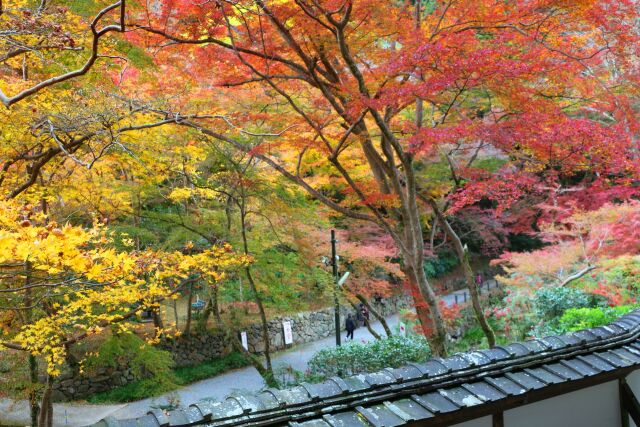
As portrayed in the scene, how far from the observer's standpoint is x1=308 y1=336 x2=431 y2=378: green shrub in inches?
462

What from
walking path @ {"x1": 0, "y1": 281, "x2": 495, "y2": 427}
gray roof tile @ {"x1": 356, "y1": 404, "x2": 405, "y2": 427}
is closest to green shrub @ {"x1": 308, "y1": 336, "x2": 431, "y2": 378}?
walking path @ {"x1": 0, "y1": 281, "x2": 495, "y2": 427}

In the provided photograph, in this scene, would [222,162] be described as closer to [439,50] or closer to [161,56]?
[161,56]

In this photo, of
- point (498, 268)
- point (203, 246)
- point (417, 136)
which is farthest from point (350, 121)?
point (498, 268)

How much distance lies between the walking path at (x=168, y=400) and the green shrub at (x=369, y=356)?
1.86 meters

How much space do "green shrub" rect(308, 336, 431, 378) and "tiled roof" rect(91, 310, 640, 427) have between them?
761 cm

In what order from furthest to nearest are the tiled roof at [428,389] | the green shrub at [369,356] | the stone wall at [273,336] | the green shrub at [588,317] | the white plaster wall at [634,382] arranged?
the stone wall at [273,336]
the green shrub at [369,356]
the green shrub at [588,317]
the white plaster wall at [634,382]
the tiled roof at [428,389]

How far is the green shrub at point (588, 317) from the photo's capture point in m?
10.8

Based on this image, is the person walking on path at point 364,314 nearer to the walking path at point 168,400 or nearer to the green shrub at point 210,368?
the walking path at point 168,400

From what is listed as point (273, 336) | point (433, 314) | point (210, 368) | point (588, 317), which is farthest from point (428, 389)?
point (273, 336)

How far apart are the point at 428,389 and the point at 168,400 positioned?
983 cm

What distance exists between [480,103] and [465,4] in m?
5.63

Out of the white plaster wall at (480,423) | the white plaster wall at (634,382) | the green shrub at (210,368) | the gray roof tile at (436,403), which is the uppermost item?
the gray roof tile at (436,403)

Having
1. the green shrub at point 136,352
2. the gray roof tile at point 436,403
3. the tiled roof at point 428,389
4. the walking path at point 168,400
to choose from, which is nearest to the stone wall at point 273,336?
the walking path at point 168,400

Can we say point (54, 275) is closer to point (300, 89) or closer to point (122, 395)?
point (300, 89)
